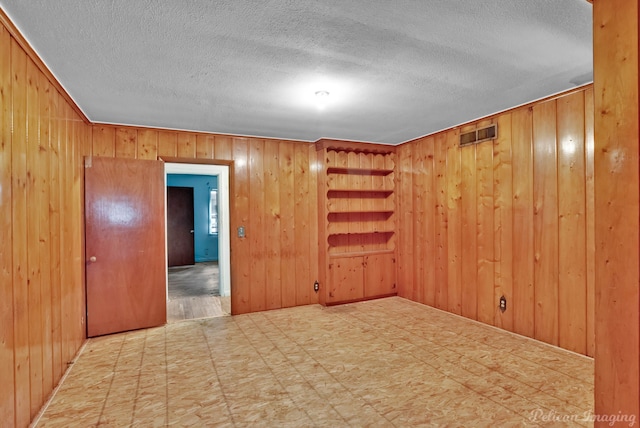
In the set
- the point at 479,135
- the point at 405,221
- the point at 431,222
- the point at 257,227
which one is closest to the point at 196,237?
the point at 257,227

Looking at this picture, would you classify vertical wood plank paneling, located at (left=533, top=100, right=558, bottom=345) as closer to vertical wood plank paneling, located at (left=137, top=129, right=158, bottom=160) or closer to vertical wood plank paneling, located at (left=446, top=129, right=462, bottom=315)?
vertical wood plank paneling, located at (left=446, top=129, right=462, bottom=315)

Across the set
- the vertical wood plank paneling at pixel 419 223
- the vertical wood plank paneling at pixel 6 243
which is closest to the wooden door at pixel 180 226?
the vertical wood plank paneling at pixel 419 223

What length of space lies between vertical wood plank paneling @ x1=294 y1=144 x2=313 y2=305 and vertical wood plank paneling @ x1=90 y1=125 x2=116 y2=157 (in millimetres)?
2139

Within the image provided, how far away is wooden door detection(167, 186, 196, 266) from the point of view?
8312 mm

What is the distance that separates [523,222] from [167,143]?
390cm

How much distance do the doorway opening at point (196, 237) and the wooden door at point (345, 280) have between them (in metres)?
1.64

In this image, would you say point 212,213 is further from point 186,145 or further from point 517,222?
point 517,222

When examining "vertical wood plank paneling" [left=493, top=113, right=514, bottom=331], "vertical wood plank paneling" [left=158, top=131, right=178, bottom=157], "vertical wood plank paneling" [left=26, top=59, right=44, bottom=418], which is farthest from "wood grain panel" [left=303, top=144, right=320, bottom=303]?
"vertical wood plank paneling" [left=26, top=59, right=44, bottom=418]

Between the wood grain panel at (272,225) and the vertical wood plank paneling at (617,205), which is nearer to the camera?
the vertical wood plank paneling at (617,205)

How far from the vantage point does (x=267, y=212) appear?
446 centimetres

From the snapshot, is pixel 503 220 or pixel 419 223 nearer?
pixel 503 220

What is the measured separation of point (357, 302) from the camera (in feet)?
15.8

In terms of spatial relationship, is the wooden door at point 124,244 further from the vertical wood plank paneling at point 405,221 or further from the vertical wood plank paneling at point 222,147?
the vertical wood plank paneling at point 405,221

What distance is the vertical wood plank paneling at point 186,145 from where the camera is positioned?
13.1 ft
